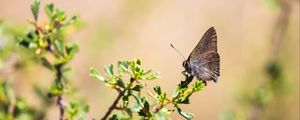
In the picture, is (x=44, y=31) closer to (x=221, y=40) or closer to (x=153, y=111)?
(x=153, y=111)

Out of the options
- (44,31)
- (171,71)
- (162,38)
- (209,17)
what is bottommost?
(44,31)

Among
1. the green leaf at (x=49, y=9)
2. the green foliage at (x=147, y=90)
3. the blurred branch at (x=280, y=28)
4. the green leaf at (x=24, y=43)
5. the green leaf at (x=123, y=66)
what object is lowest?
the green foliage at (x=147, y=90)

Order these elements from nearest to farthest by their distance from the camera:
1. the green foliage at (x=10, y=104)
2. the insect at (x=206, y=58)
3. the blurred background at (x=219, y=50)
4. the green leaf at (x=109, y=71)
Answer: the green leaf at (x=109, y=71), the insect at (x=206, y=58), the green foliage at (x=10, y=104), the blurred background at (x=219, y=50)

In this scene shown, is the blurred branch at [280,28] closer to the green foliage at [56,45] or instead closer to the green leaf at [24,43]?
the green foliage at [56,45]

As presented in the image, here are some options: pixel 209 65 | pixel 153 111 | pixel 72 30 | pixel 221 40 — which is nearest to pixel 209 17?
pixel 221 40

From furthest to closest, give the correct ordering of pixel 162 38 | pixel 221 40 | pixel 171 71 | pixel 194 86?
1. pixel 162 38
2. pixel 171 71
3. pixel 221 40
4. pixel 194 86

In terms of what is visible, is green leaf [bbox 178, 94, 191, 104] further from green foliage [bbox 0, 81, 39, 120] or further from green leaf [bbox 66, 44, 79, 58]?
green foliage [bbox 0, 81, 39, 120]

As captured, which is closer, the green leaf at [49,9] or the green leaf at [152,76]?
the green leaf at [152,76]

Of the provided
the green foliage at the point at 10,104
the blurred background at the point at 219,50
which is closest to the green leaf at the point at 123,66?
the blurred background at the point at 219,50
